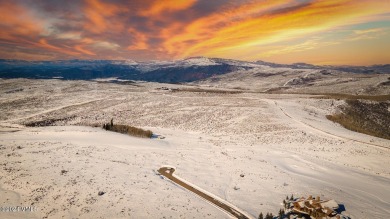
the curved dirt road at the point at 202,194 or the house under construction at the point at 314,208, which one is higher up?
the house under construction at the point at 314,208

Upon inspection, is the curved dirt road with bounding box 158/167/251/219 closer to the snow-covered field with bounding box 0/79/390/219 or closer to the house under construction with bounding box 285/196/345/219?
the snow-covered field with bounding box 0/79/390/219

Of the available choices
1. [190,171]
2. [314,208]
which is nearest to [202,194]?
[190,171]

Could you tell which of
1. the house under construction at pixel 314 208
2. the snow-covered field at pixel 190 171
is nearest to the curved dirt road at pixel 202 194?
the snow-covered field at pixel 190 171

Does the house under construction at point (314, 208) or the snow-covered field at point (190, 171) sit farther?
the snow-covered field at point (190, 171)

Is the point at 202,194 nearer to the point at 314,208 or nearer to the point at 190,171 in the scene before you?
the point at 190,171

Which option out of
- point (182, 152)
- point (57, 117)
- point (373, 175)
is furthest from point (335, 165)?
point (57, 117)

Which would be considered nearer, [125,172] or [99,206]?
[99,206]

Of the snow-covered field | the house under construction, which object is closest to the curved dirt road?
the snow-covered field

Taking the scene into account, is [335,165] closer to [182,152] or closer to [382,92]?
[182,152]

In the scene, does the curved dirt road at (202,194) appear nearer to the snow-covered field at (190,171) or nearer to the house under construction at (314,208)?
the snow-covered field at (190,171)
